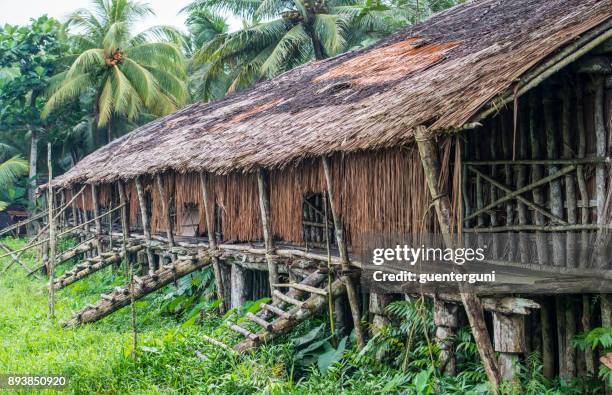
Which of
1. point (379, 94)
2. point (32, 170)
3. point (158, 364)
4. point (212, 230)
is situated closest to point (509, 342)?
point (379, 94)

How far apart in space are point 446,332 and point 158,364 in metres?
3.54

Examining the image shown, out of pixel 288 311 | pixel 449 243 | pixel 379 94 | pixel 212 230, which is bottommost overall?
pixel 288 311

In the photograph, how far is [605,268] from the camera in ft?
19.7

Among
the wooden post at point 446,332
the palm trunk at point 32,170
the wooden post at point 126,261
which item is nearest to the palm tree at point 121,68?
the palm trunk at point 32,170

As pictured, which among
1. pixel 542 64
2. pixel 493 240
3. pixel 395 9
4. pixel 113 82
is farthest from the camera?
pixel 113 82

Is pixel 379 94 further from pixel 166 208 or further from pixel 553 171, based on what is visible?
pixel 166 208

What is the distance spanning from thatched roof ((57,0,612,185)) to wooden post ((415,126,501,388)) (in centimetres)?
20

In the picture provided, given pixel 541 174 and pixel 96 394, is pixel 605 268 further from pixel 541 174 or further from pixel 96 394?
pixel 96 394

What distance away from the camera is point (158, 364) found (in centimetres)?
823

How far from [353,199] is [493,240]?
193cm

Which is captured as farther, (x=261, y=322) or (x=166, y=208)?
(x=166, y=208)

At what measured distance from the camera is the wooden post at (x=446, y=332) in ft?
22.5

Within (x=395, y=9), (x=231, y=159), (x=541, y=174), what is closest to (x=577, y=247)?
(x=541, y=174)

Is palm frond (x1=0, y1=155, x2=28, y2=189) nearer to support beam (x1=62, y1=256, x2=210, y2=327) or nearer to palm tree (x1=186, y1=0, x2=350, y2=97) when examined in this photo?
palm tree (x1=186, y1=0, x2=350, y2=97)
